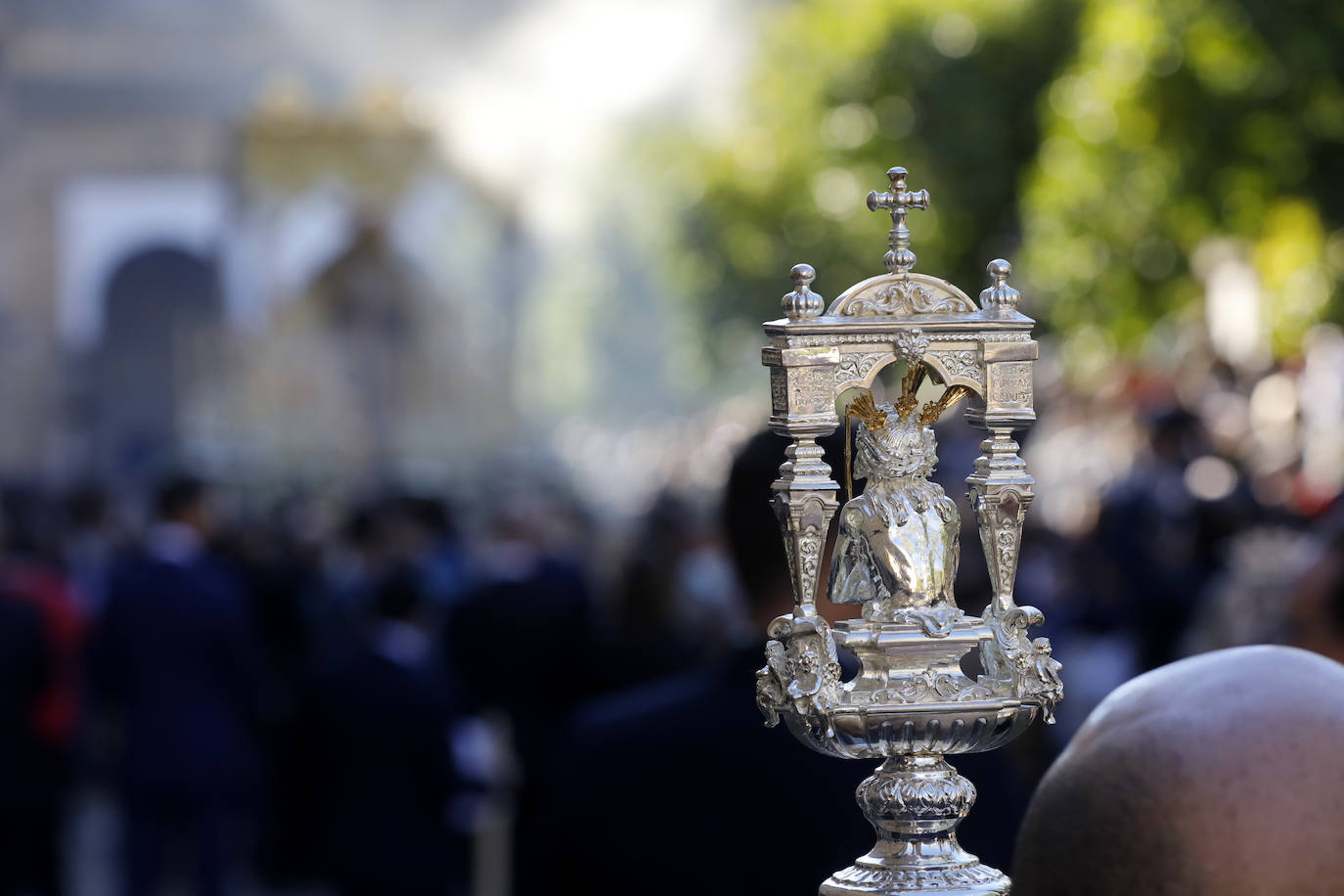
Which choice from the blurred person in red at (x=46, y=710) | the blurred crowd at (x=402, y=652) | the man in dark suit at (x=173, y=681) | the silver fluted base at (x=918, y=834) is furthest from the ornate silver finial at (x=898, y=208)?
the blurred person in red at (x=46, y=710)

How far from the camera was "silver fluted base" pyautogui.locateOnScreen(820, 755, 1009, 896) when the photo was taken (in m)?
1.88

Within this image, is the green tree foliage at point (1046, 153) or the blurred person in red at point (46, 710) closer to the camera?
the blurred person in red at point (46, 710)

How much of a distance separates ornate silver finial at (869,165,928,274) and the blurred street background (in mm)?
1662

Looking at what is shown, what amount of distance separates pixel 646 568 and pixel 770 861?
5.53 metres

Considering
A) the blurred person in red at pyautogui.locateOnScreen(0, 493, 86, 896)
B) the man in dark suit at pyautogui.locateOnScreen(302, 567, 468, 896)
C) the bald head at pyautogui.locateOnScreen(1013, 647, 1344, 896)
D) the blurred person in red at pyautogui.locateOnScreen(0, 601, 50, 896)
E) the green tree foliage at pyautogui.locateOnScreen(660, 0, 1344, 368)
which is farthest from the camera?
the green tree foliage at pyautogui.locateOnScreen(660, 0, 1344, 368)

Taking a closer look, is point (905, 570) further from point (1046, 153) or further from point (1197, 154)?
point (1046, 153)

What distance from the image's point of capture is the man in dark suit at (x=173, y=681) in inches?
388

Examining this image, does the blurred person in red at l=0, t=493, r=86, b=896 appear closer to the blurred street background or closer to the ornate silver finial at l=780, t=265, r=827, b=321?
the blurred street background

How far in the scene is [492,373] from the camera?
114 ft

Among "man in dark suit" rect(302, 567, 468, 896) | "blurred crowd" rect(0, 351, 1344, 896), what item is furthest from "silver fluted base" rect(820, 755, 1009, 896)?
"man in dark suit" rect(302, 567, 468, 896)

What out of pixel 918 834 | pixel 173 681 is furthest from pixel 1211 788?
pixel 173 681

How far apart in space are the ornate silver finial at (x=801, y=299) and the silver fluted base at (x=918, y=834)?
38 centimetres

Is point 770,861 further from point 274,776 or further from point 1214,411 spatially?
point 1214,411

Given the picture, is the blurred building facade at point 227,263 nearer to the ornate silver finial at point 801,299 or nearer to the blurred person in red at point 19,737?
the blurred person in red at point 19,737
